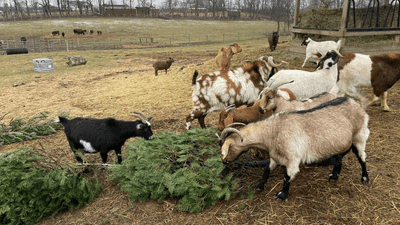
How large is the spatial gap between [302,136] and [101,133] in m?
3.47

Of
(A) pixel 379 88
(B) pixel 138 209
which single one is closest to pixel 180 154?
(B) pixel 138 209

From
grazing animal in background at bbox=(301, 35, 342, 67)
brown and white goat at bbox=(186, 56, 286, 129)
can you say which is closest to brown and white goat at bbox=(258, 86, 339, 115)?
brown and white goat at bbox=(186, 56, 286, 129)

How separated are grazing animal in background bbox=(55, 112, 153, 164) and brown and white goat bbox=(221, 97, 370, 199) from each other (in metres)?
1.97

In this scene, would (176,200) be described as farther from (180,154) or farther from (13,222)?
(13,222)

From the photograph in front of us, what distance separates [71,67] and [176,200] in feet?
60.2

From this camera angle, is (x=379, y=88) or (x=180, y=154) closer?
(x=180, y=154)

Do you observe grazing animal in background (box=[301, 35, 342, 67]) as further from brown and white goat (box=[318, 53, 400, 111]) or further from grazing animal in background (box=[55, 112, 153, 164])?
grazing animal in background (box=[55, 112, 153, 164])

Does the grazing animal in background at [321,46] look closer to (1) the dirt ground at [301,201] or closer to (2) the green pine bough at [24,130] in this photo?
(1) the dirt ground at [301,201]

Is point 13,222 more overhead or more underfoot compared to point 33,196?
more underfoot

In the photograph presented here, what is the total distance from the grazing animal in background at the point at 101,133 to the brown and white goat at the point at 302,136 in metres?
1.97

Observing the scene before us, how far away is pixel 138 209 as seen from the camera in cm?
378

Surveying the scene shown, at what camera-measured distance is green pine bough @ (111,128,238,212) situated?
3564mm

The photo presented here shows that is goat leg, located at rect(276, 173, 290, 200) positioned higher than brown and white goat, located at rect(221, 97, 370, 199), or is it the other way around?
brown and white goat, located at rect(221, 97, 370, 199)

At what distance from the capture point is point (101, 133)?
15.4 ft
